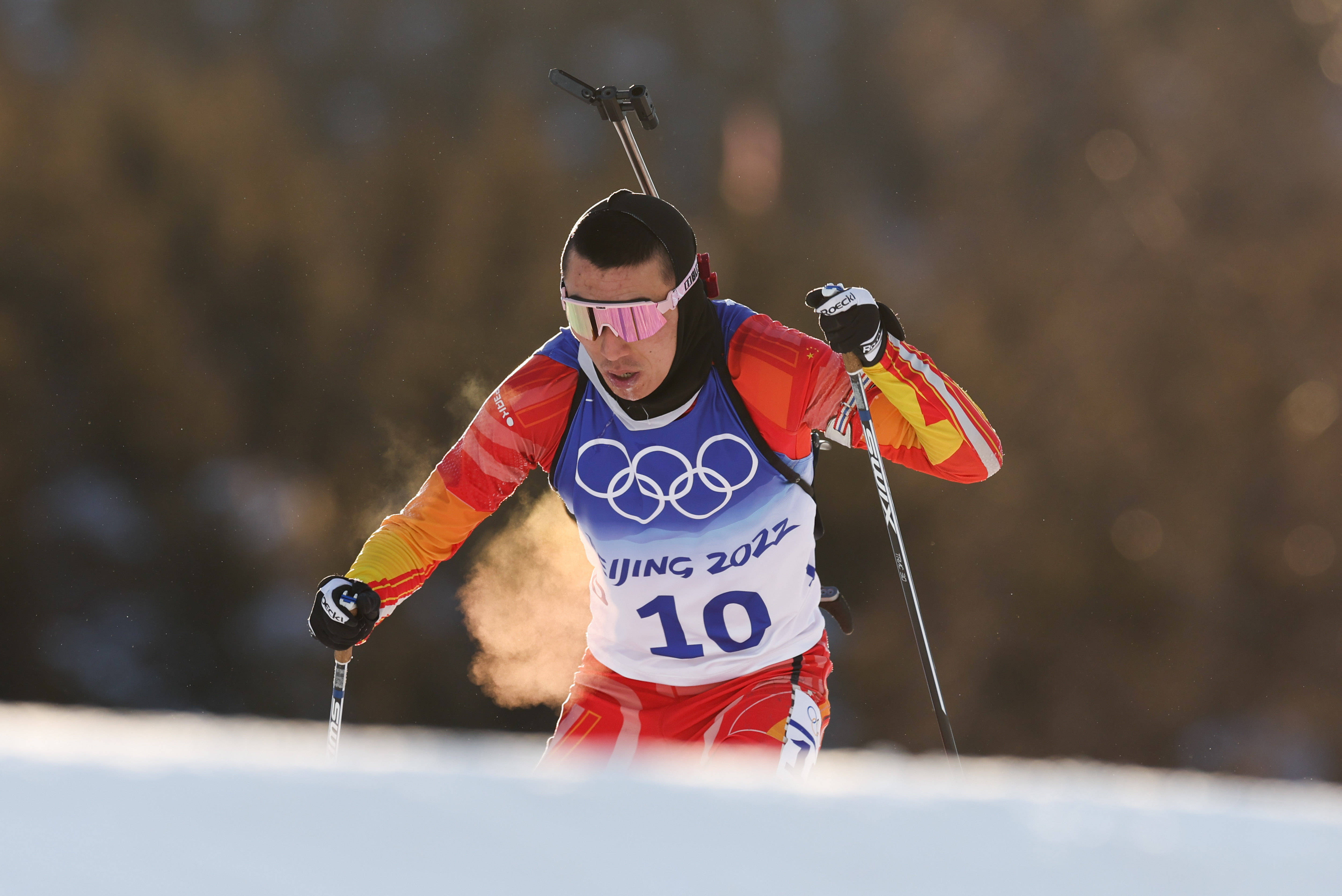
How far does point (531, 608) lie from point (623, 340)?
2.79 meters

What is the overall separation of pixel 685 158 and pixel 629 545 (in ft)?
9.67

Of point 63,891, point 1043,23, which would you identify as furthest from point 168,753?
point 1043,23

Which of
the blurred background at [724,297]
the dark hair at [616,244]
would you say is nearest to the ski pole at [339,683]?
the dark hair at [616,244]

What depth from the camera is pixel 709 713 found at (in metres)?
1.66

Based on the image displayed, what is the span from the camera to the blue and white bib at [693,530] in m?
1.67

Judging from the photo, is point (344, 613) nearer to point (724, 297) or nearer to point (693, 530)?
point (693, 530)

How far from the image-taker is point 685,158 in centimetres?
433

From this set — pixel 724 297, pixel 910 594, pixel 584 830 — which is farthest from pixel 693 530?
pixel 724 297

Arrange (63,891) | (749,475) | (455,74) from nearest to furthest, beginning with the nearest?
(63,891), (749,475), (455,74)

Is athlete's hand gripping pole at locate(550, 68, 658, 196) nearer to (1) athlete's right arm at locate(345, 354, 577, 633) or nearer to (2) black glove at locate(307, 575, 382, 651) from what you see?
(1) athlete's right arm at locate(345, 354, 577, 633)

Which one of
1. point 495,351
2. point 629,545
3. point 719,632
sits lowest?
point 719,632

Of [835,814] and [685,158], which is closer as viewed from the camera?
[835,814]

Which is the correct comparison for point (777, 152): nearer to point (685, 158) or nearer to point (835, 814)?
point (685, 158)

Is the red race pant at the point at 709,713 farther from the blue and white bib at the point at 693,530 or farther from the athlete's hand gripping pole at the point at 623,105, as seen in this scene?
the athlete's hand gripping pole at the point at 623,105
